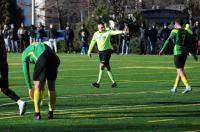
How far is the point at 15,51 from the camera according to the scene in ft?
163

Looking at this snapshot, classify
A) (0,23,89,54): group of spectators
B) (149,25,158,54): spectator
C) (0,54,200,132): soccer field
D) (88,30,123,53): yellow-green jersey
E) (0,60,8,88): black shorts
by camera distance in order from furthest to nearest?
(0,23,89,54): group of spectators
(149,25,158,54): spectator
(88,30,123,53): yellow-green jersey
(0,60,8,88): black shorts
(0,54,200,132): soccer field

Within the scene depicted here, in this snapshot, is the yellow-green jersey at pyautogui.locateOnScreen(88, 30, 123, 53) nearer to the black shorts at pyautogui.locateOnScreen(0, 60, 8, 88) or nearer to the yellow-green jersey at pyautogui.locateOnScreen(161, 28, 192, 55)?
the yellow-green jersey at pyautogui.locateOnScreen(161, 28, 192, 55)

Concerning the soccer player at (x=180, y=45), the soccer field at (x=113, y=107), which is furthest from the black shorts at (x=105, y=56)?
the soccer player at (x=180, y=45)

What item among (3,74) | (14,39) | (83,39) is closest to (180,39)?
(3,74)

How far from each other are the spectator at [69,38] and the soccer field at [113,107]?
74.3 ft

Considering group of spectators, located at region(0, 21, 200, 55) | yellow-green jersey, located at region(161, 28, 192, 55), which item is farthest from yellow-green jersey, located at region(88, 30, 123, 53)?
group of spectators, located at region(0, 21, 200, 55)

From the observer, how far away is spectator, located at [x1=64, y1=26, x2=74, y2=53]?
46287 millimetres

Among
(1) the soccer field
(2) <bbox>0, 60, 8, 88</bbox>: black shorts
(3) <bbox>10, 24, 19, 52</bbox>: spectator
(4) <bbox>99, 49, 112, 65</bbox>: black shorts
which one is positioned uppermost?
(2) <bbox>0, 60, 8, 88</bbox>: black shorts

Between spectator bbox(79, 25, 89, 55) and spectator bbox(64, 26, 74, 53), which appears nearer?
spectator bbox(79, 25, 89, 55)

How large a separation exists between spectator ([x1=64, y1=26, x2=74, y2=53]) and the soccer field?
22660mm

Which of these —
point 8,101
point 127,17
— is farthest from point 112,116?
point 127,17

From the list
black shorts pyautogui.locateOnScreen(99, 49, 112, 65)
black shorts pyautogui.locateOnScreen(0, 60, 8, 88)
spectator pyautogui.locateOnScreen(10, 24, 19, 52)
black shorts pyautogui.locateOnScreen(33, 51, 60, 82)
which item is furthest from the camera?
spectator pyautogui.locateOnScreen(10, 24, 19, 52)

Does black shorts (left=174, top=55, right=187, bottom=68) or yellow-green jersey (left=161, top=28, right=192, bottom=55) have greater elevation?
yellow-green jersey (left=161, top=28, right=192, bottom=55)

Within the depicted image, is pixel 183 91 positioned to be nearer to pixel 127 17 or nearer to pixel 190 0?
pixel 127 17
